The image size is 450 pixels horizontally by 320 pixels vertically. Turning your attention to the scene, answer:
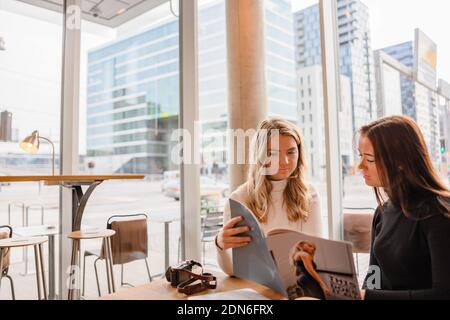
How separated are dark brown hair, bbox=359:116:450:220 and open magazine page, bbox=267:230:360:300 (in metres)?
0.38

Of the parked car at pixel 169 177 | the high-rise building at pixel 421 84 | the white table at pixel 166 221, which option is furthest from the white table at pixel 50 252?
the high-rise building at pixel 421 84

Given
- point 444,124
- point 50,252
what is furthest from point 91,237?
point 444,124

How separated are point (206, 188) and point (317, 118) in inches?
48.1

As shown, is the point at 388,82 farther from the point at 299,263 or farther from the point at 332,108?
the point at 299,263

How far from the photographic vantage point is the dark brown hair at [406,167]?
93cm

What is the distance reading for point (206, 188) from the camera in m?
3.13

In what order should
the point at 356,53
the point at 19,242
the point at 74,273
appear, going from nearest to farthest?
1. the point at 19,242
2. the point at 74,273
3. the point at 356,53

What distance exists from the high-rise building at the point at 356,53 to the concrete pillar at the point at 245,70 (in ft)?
1.62

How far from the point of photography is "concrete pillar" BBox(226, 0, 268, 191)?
9.45ft

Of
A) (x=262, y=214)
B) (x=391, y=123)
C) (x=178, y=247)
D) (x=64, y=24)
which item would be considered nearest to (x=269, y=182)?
(x=262, y=214)

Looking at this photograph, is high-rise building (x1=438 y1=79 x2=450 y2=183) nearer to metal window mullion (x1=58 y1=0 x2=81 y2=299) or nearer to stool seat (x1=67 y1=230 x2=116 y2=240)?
Answer: stool seat (x1=67 y1=230 x2=116 y2=240)

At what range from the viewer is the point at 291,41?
3.09m
